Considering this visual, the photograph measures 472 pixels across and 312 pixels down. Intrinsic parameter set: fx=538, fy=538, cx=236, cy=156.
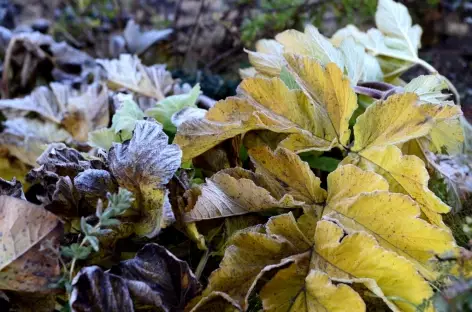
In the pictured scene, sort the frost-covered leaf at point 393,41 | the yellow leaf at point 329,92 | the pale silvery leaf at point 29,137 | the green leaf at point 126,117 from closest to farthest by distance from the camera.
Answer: the yellow leaf at point 329,92, the green leaf at point 126,117, the frost-covered leaf at point 393,41, the pale silvery leaf at point 29,137

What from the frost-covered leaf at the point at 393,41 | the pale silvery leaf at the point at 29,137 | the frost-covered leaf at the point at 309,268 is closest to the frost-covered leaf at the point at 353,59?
the frost-covered leaf at the point at 393,41

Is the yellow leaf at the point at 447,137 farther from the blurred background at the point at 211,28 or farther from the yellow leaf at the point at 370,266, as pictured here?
the blurred background at the point at 211,28

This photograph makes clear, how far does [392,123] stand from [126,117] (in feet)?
0.94

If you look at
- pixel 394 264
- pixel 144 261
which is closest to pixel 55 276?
pixel 144 261

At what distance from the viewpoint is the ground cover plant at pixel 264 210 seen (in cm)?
38

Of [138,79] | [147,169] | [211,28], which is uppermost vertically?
[147,169]

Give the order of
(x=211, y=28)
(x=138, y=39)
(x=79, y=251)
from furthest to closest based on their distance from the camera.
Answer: (x=211, y=28)
(x=138, y=39)
(x=79, y=251)

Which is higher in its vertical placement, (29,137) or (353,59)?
(353,59)

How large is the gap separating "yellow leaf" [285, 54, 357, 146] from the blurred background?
0.55 m

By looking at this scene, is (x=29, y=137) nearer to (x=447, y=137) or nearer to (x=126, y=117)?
(x=126, y=117)

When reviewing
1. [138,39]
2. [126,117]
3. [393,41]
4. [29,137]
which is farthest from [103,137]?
[138,39]

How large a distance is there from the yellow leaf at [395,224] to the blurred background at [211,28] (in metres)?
0.65

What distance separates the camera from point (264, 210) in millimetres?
463

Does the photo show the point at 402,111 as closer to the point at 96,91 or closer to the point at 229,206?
the point at 229,206
